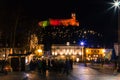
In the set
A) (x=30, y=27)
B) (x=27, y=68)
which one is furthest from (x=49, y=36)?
(x=27, y=68)

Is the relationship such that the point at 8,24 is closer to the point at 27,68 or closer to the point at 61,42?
the point at 27,68

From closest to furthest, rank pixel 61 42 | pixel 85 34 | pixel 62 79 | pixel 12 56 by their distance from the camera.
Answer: pixel 62 79 → pixel 12 56 → pixel 61 42 → pixel 85 34

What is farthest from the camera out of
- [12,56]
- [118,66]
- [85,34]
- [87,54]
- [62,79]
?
[85,34]

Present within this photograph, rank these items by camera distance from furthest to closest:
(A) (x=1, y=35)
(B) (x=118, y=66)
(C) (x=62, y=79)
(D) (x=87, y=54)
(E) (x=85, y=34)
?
(E) (x=85, y=34), (D) (x=87, y=54), (A) (x=1, y=35), (B) (x=118, y=66), (C) (x=62, y=79)

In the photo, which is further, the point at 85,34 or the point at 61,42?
the point at 85,34

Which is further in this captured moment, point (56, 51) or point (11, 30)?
point (56, 51)

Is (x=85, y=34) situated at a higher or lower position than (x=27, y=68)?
higher

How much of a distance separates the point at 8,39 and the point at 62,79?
4094 centimetres

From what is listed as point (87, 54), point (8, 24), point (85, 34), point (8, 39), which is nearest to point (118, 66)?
point (8, 24)

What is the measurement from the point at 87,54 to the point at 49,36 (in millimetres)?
28171

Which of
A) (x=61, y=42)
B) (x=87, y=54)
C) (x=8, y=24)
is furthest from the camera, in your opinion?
(x=61, y=42)

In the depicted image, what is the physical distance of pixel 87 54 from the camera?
156250mm

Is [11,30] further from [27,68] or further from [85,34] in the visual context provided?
[85,34]

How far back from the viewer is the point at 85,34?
198 meters
